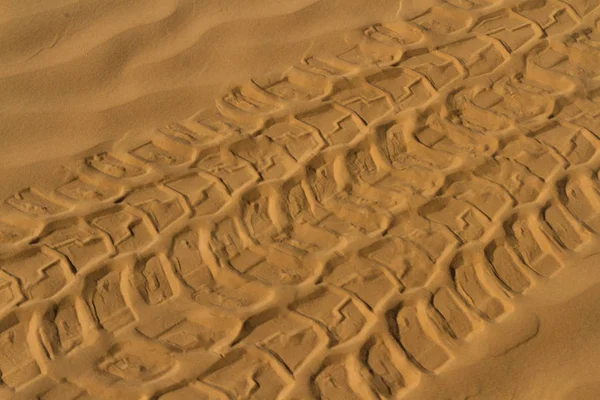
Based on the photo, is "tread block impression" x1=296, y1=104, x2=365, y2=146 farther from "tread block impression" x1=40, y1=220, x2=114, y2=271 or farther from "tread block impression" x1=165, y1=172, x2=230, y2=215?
"tread block impression" x1=40, y1=220, x2=114, y2=271

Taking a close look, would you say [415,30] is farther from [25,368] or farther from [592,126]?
[25,368]

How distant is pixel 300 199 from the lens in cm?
249

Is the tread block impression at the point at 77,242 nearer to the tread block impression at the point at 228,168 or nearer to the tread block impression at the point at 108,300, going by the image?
the tread block impression at the point at 108,300

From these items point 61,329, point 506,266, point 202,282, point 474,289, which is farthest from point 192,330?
point 506,266

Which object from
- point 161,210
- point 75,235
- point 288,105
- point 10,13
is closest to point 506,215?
point 288,105

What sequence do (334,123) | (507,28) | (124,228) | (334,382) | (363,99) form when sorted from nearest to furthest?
(334,382) < (124,228) < (334,123) < (363,99) < (507,28)

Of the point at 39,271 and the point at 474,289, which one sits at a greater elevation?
the point at 39,271

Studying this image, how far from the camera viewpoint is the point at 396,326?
7.06 feet

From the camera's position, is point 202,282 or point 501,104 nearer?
point 202,282

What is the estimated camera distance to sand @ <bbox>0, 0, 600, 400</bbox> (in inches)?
81.8

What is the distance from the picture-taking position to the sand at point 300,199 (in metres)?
2.08

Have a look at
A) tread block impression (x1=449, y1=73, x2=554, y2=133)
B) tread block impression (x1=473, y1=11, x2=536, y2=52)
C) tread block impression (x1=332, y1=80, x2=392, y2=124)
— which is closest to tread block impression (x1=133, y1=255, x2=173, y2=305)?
tread block impression (x1=332, y1=80, x2=392, y2=124)

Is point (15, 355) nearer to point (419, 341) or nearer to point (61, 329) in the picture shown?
point (61, 329)

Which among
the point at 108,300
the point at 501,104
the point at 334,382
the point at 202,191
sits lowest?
the point at 334,382
